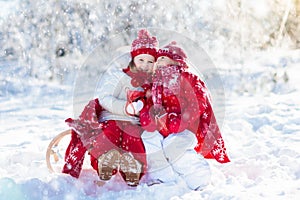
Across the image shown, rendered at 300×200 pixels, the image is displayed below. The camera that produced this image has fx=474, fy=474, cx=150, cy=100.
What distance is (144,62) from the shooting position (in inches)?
120

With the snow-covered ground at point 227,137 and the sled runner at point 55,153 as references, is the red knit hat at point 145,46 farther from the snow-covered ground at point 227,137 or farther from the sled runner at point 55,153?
the snow-covered ground at point 227,137

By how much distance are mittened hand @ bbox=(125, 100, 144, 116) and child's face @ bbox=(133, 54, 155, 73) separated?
9.1 inches

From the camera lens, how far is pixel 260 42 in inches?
338

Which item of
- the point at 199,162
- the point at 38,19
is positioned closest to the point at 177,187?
the point at 199,162

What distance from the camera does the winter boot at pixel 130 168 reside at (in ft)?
9.58

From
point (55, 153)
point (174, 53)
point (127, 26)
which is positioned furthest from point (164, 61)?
point (127, 26)

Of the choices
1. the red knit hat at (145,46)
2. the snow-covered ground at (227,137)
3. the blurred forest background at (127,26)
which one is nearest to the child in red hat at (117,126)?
the red knit hat at (145,46)

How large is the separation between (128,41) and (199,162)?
210 inches

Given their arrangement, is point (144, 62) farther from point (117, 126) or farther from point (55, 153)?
point (55, 153)

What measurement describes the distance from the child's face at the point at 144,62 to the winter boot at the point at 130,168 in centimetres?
57

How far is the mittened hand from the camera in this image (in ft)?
9.74

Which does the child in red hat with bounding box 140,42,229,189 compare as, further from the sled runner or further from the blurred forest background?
the blurred forest background

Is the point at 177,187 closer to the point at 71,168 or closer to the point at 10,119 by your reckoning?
the point at 71,168

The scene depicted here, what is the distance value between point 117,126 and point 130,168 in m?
0.28
